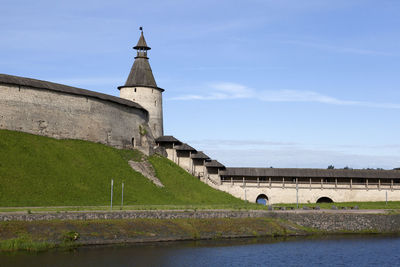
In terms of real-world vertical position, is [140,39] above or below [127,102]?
above

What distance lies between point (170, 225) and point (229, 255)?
6.93m

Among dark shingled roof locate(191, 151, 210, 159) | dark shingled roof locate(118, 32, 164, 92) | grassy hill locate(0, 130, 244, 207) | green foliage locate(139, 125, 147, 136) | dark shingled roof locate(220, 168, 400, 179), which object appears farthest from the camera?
dark shingled roof locate(118, 32, 164, 92)

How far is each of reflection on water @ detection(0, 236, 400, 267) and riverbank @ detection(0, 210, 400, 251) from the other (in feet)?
4.23

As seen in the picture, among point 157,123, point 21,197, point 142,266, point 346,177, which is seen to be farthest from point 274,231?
point 157,123

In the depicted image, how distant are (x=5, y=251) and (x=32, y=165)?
52.2 feet

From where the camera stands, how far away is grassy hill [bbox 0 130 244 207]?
137 feet

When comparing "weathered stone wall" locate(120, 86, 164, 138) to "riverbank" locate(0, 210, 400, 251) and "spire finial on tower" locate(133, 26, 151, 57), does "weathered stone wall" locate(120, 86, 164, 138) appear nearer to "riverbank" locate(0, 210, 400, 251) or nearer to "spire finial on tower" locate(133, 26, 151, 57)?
"spire finial on tower" locate(133, 26, 151, 57)

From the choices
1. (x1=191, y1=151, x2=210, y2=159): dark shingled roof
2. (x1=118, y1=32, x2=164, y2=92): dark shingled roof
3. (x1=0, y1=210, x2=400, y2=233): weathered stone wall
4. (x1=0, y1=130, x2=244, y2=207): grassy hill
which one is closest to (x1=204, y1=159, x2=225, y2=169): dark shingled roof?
(x1=191, y1=151, x2=210, y2=159): dark shingled roof

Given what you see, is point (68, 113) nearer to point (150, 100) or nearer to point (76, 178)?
point (76, 178)

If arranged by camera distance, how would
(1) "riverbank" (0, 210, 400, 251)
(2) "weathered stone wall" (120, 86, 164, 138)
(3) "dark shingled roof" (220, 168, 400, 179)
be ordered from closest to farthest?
1. (1) "riverbank" (0, 210, 400, 251)
2. (3) "dark shingled roof" (220, 168, 400, 179)
3. (2) "weathered stone wall" (120, 86, 164, 138)

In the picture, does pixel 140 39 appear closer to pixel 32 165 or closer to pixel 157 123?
pixel 157 123

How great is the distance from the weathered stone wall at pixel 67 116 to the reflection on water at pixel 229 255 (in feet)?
71.2

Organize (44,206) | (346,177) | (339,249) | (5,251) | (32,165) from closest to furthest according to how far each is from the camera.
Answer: (5,251), (339,249), (44,206), (32,165), (346,177)

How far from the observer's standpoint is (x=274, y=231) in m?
41.3
